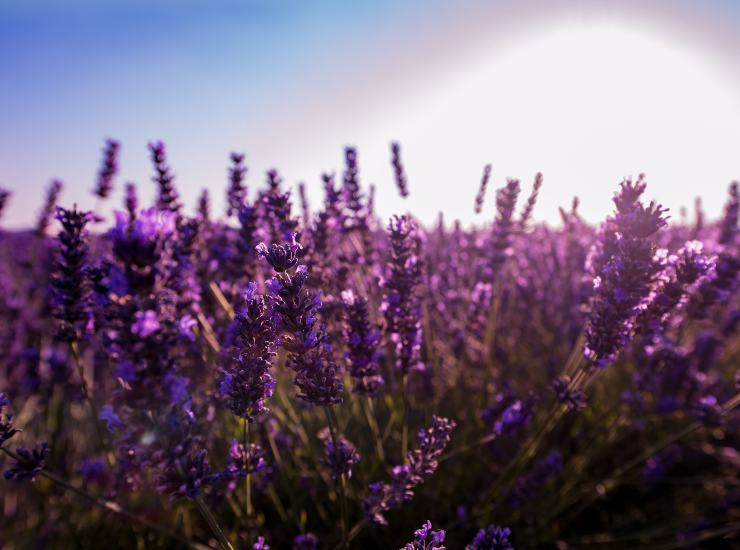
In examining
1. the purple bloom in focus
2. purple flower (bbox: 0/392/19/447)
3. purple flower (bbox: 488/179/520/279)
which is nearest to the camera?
the purple bloom in focus

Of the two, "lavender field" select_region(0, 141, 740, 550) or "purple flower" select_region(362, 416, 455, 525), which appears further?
"purple flower" select_region(362, 416, 455, 525)

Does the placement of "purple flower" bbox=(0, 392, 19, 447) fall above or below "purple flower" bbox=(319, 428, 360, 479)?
above

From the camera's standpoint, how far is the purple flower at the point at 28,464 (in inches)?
59.6

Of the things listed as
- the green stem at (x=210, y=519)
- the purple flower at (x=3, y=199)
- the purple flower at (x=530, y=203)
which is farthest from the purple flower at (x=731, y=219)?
the purple flower at (x=3, y=199)

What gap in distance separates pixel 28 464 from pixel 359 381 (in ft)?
3.77

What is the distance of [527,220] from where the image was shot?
2920mm

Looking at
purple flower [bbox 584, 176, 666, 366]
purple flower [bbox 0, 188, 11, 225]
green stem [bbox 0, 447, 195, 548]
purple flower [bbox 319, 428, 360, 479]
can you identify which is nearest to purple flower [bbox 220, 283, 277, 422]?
purple flower [bbox 319, 428, 360, 479]

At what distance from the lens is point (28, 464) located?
5.06 ft

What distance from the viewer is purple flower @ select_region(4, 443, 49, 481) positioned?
1.51 metres

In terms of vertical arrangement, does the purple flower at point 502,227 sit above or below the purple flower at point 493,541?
above

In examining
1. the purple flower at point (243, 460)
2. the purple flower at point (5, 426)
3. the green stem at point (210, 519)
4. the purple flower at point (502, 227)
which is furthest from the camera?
the purple flower at point (502, 227)

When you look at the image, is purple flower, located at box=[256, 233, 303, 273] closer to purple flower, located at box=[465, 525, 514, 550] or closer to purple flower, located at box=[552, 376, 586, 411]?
purple flower, located at box=[465, 525, 514, 550]

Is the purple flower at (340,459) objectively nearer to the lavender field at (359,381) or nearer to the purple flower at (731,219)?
the lavender field at (359,381)

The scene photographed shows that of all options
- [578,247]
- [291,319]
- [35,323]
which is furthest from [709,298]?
[35,323]
